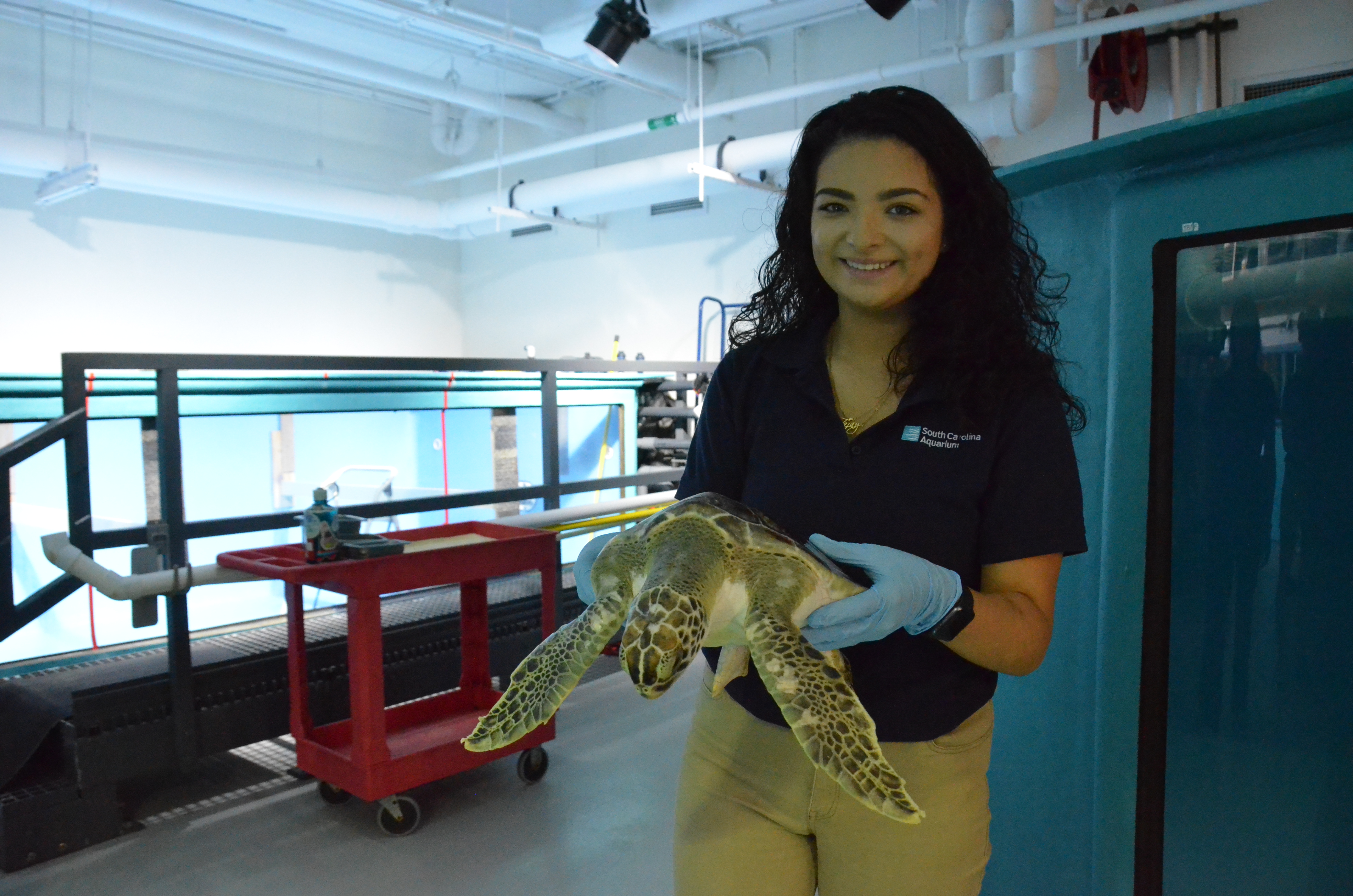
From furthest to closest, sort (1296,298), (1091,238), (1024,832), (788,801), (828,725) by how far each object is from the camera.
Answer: (1024,832) → (1091,238) → (1296,298) → (788,801) → (828,725)

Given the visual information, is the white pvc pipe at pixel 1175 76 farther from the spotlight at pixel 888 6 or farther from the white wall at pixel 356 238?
the spotlight at pixel 888 6

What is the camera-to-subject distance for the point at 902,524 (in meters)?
0.98

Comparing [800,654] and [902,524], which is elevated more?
[902,524]

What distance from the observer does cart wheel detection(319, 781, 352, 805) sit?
263 cm

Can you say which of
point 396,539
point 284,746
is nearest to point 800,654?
point 396,539

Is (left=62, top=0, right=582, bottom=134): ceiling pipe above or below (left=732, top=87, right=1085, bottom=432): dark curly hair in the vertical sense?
above

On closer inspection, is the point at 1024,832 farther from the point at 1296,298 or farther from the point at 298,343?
the point at 298,343

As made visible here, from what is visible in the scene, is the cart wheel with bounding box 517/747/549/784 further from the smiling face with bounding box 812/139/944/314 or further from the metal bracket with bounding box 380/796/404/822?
the smiling face with bounding box 812/139/944/314

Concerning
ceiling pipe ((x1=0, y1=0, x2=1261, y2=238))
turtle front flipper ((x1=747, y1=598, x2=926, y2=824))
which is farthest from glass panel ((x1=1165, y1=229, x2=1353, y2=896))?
ceiling pipe ((x1=0, y1=0, x2=1261, y2=238))

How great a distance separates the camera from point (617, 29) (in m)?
4.69

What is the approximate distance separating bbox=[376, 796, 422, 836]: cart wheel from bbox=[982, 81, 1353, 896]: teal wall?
5.03ft

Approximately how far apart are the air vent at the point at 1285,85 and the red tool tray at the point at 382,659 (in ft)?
14.5

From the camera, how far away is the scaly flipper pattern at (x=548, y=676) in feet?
3.04

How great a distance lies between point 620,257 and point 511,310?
156 centimetres
